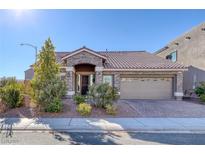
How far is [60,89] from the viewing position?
37.6 feet

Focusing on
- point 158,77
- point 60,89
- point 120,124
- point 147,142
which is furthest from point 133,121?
point 158,77

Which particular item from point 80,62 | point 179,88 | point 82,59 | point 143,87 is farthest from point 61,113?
point 179,88

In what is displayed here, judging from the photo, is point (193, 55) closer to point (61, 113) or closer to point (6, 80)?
point (61, 113)

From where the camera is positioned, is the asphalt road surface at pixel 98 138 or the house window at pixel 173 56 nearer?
the asphalt road surface at pixel 98 138

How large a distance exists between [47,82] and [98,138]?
19.5 feet

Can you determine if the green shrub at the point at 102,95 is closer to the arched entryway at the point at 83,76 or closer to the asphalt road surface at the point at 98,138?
the asphalt road surface at the point at 98,138

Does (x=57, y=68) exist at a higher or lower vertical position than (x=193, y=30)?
lower

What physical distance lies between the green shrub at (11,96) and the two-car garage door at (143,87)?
9.09 meters

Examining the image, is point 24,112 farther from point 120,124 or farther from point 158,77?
point 158,77

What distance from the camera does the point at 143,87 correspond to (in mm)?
17406

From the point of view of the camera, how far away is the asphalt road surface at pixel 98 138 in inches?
245

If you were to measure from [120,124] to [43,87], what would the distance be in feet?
17.8

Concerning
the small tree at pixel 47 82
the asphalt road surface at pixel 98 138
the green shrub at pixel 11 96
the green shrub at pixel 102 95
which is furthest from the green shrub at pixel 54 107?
the asphalt road surface at pixel 98 138

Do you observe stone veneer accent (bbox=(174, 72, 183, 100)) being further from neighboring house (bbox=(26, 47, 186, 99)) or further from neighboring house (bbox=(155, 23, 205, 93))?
neighboring house (bbox=(155, 23, 205, 93))
